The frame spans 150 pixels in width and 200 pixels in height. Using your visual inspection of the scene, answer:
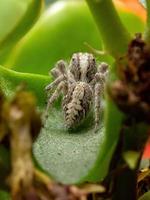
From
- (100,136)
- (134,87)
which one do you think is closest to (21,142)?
(134,87)

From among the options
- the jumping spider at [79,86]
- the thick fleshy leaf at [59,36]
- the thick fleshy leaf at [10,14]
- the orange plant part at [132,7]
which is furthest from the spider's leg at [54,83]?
the orange plant part at [132,7]

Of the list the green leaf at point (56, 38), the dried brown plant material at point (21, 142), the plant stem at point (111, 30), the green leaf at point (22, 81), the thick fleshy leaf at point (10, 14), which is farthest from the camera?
the green leaf at point (56, 38)

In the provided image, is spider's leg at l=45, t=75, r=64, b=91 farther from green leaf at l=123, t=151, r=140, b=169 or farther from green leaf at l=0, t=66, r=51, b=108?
green leaf at l=123, t=151, r=140, b=169

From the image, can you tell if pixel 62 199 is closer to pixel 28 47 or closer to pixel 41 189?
pixel 41 189

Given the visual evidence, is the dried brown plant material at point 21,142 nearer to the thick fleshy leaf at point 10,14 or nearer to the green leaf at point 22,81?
the green leaf at point 22,81

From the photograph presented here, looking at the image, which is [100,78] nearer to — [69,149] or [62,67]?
[62,67]

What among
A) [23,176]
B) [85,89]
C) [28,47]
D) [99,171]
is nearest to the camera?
[23,176]

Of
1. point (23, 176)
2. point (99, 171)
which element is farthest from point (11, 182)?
point (99, 171)

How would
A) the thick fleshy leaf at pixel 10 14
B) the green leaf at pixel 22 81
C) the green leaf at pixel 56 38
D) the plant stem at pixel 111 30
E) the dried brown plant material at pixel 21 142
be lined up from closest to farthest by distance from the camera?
the dried brown plant material at pixel 21 142 < the plant stem at pixel 111 30 < the green leaf at pixel 22 81 < the thick fleshy leaf at pixel 10 14 < the green leaf at pixel 56 38
